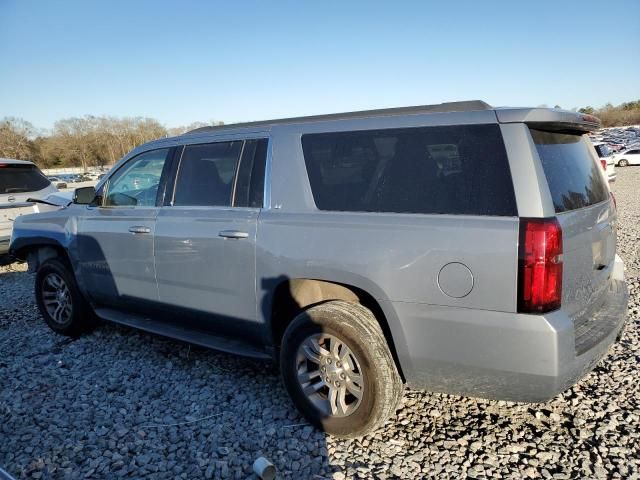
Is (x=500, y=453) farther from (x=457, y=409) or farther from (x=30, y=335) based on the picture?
(x=30, y=335)

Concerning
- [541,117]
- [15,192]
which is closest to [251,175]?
[541,117]

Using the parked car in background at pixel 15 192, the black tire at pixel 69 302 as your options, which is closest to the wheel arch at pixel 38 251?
the black tire at pixel 69 302

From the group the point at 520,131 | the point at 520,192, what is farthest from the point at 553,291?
the point at 520,131

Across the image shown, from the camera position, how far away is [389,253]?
2.50 m

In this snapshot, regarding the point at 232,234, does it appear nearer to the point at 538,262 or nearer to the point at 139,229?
the point at 139,229

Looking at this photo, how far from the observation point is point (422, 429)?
287cm

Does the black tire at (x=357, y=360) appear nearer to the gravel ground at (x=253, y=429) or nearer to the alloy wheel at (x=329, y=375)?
the alloy wheel at (x=329, y=375)

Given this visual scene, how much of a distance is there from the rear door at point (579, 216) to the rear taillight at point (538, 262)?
102 mm

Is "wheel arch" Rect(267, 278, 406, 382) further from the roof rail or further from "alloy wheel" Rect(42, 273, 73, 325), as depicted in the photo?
"alloy wheel" Rect(42, 273, 73, 325)

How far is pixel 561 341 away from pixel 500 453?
832mm

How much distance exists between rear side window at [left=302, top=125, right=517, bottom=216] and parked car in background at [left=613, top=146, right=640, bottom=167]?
1442 inches

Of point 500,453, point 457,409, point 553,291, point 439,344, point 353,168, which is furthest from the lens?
point 457,409

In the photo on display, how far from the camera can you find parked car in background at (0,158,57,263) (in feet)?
24.1

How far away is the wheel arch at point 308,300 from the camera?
2750 mm
